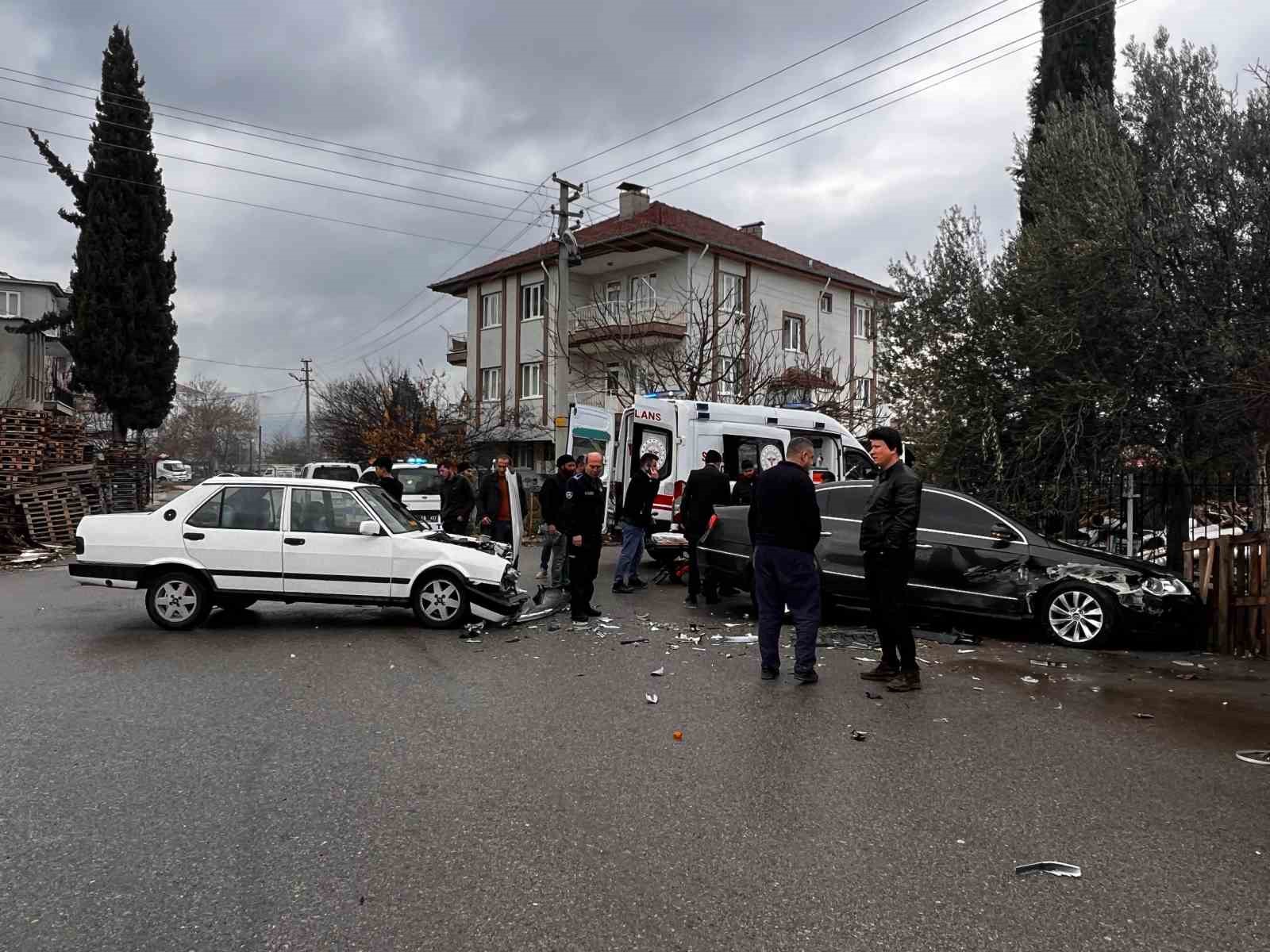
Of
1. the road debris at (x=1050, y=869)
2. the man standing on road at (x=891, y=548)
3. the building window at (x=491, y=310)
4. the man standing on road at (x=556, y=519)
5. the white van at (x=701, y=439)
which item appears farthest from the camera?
the building window at (x=491, y=310)

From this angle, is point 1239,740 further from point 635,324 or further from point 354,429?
point 354,429

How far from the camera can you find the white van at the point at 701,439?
14.5m

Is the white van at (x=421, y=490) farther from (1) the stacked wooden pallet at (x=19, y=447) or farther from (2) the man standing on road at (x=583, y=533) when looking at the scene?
(2) the man standing on road at (x=583, y=533)

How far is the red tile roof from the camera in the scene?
35.2 metres

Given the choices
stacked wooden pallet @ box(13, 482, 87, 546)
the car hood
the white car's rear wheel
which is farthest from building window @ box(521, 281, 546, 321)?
the car hood

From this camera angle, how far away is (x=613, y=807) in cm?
465

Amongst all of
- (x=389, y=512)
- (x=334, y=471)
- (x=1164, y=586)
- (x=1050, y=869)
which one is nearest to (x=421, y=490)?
(x=334, y=471)

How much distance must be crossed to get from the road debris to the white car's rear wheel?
802 cm

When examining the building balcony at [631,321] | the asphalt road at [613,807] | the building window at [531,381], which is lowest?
the asphalt road at [613,807]

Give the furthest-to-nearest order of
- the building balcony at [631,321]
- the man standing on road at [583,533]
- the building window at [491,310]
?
the building window at [491,310] < the building balcony at [631,321] < the man standing on road at [583,533]

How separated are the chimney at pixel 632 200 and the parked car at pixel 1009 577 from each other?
30832mm

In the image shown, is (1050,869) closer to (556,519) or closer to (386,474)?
(556,519)

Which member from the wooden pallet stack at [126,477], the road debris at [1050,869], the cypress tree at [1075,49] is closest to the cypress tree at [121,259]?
the wooden pallet stack at [126,477]

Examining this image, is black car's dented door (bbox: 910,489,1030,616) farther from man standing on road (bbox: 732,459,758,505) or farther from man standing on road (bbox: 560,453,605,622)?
man standing on road (bbox: 732,459,758,505)
